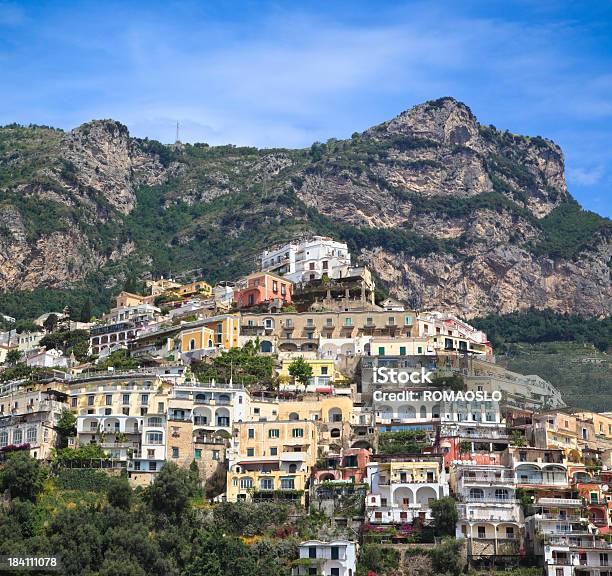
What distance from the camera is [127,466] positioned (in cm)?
8650

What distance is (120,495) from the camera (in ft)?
265

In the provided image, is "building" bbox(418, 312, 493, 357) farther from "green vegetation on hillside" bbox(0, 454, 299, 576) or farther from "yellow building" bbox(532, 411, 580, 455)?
"green vegetation on hillside" bbox(0, 454, 299, 576)

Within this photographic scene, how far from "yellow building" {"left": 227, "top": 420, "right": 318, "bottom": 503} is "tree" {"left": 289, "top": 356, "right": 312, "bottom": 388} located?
10488 mm

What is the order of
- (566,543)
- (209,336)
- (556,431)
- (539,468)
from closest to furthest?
(566,543), (539,468), (556,431), (209,336)

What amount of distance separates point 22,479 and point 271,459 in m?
16.3

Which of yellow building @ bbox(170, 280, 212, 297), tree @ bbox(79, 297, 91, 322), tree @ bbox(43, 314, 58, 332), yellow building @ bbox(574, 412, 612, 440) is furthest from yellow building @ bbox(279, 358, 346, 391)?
tree @ bbox(43, 314, 58, 332)

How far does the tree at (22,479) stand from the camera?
3204 inches

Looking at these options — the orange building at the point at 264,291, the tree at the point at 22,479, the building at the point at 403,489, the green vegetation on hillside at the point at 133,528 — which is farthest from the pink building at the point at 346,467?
the orange building at the point at 264,291

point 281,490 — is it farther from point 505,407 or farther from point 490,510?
point 505,407

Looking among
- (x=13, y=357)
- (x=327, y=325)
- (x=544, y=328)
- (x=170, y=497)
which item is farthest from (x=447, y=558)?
(x=544, y=328)

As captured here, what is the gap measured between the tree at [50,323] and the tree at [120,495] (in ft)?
176

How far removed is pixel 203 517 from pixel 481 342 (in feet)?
155

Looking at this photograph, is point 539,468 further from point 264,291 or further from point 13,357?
point 13,357

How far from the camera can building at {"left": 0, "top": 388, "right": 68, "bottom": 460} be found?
291 ft
